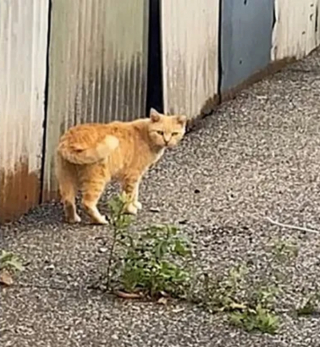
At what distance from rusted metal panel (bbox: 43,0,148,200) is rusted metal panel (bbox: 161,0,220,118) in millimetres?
323

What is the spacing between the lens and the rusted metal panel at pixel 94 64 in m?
7.01

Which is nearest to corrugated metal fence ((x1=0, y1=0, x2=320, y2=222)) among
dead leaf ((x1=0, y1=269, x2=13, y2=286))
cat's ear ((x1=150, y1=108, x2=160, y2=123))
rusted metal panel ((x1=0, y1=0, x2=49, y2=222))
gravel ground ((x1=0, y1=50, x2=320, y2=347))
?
rusted metal panel ((x1=0, y1=0, x2=49, y2=222))

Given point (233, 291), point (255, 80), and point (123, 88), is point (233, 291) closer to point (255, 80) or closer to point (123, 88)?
point (123, 88)

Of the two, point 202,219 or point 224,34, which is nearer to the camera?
point 202,219

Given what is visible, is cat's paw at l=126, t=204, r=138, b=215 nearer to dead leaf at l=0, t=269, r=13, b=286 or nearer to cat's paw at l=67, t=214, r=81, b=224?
cat's paw at l=67, t=214, r=81, b=224

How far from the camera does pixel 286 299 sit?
539cm

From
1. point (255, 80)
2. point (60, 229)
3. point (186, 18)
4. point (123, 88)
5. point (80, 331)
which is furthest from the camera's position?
point (255, 80)

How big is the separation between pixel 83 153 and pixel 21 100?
0.49 metres

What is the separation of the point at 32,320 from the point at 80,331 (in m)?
0.24

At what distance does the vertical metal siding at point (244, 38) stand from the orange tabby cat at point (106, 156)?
3059mm

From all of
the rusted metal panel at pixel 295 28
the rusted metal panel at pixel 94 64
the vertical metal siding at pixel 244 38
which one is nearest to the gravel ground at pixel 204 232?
the vertical metal siding at pixel 244 38

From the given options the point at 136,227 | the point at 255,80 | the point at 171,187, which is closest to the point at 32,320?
the point at 136,227

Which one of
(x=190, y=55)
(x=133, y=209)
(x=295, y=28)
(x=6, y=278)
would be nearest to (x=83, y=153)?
(x=133, y=209)

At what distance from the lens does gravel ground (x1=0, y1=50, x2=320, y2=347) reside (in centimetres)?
495
